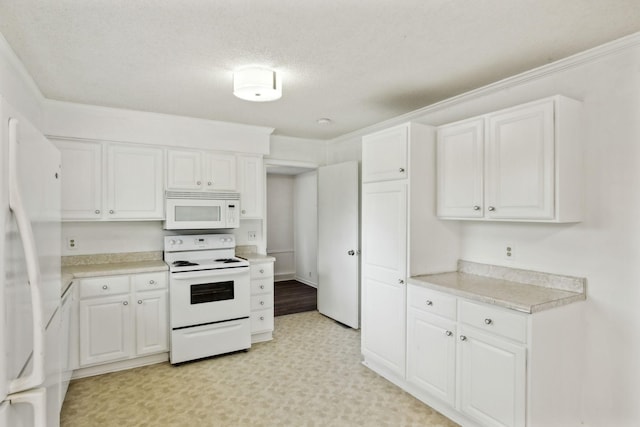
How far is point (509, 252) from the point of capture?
274 centimetres

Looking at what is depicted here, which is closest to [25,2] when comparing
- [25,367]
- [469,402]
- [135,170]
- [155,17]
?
[155,17]

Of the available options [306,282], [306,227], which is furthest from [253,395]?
[306,227]

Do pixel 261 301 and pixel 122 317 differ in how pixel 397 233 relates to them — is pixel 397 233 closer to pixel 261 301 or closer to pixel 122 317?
pixel 261 301

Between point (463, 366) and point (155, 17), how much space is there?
275 cm

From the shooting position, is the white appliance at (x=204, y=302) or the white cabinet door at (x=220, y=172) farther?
the white cabinet door at (x=220, y=172)

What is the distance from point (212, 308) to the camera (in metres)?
3.52

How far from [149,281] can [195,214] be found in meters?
0.81

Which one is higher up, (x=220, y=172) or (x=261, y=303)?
(x=220, y=172)

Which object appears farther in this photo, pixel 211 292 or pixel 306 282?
pixel 306 282

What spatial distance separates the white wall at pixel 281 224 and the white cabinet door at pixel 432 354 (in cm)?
448

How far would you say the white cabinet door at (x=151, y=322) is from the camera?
130 inches

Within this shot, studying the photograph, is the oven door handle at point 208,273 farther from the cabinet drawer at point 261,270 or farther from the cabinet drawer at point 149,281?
the cabinet drawer at point 261,270

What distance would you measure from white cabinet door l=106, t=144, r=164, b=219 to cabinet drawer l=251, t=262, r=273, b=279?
1.11 metres

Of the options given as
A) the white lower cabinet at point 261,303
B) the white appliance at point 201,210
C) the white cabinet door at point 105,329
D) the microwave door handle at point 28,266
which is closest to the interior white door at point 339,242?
the white lower cabinet at point 261,303
